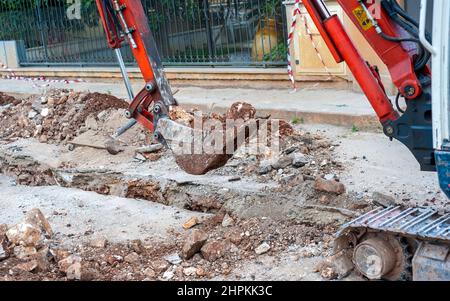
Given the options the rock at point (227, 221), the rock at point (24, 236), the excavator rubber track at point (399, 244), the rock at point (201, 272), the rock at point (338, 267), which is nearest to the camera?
the excavator rubber track at point (399, 244)

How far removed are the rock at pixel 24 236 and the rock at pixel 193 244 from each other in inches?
48.6

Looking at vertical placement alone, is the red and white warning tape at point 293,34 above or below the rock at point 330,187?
above

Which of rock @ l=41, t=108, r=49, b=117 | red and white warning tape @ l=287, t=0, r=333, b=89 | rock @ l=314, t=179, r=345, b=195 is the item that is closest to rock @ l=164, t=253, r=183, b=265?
rock @ l=314, t=179, r=345, b=195

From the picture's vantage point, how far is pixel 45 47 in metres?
15.3

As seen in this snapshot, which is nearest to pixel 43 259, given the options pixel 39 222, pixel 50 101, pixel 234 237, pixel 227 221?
pixel 39 222

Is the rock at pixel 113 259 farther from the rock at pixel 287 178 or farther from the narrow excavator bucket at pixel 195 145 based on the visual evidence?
the rock at pixel 287 178

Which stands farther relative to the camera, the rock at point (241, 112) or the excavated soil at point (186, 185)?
the rock at point (241, 112)

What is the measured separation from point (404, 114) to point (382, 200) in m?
1.24

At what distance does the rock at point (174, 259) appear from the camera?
5.53 m

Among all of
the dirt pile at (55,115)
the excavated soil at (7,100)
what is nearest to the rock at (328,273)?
the dirt pile at (55,115)

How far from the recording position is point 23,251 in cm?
565
